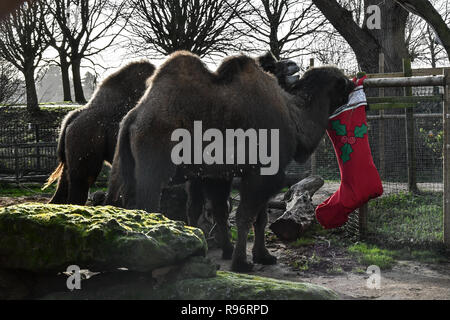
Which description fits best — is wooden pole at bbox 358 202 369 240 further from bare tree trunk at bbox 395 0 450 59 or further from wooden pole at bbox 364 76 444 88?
bare tree trunk at bbox 395 0 450 59

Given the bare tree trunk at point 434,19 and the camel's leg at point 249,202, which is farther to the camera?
the bare tree trunk at point 434,19

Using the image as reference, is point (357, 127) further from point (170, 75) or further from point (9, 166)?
point (9, 166)

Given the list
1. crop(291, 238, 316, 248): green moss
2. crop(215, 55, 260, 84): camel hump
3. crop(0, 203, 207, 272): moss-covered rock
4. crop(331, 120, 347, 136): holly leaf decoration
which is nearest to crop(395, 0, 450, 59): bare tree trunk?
crop(331, 120, 347, 136): holly leaf decoration

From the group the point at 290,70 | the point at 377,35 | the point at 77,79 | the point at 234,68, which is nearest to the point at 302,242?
the point at 290,70

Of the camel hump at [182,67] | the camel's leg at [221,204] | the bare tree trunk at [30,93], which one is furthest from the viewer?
the bare tree trunk at [30,93]

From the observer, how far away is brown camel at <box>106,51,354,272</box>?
4652mm

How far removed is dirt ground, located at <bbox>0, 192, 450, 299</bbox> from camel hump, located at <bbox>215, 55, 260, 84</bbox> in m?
2.16

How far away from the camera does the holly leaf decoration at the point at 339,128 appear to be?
6215 mm

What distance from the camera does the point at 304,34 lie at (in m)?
17.8

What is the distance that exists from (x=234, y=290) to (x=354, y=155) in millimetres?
3508

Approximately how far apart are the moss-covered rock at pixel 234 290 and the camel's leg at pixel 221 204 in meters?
2.76

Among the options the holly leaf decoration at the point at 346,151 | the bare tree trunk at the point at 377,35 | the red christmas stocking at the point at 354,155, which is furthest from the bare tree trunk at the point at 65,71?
the holly leaf decoration at the point at 346,151

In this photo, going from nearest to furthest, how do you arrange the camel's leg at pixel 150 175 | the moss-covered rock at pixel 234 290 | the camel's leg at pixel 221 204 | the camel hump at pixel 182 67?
the moss-covered rock at pixel 234 290 → the camel's leg at pixel 150 175 → the camel hump at pixel 182 67 → the camel's leg at pixel 221 204

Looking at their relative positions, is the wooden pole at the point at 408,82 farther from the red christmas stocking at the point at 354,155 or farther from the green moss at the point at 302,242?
the green moss at the point at 302,242
